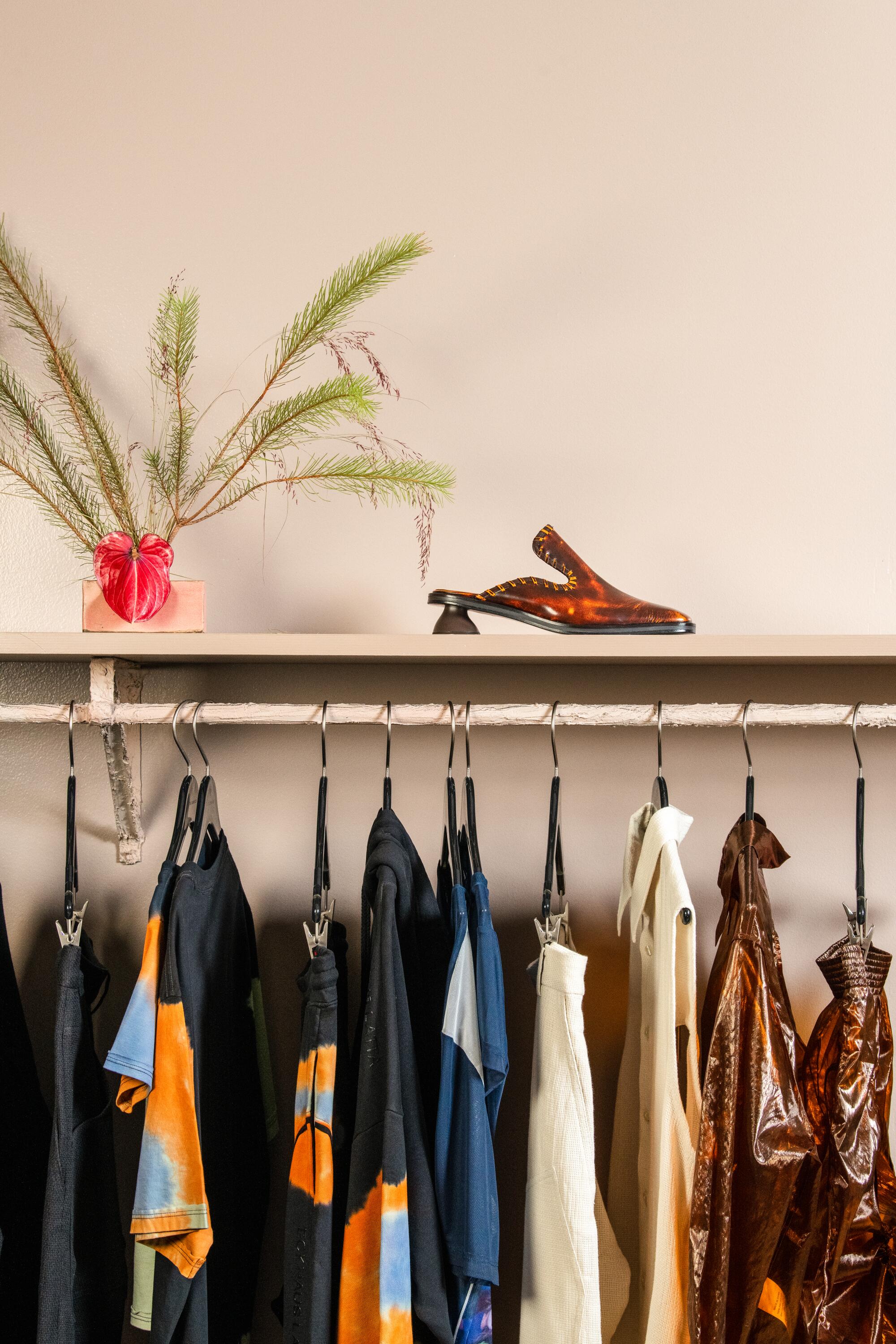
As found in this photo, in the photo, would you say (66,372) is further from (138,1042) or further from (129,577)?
(138,1042)

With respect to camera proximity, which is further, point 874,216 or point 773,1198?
point 874,216

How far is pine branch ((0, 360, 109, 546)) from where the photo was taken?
3.42 feet

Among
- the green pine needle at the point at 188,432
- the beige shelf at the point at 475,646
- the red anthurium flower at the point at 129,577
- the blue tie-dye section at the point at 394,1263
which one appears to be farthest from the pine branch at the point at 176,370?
the blue tie-dye section at the point at 394,1263

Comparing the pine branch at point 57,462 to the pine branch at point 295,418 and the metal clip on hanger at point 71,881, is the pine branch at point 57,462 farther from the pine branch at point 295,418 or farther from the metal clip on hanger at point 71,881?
the metal clip on hanger at point 71,881

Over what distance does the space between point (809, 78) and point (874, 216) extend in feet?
0.74

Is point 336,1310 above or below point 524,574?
below

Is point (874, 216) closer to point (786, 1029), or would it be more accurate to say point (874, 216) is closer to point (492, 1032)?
point (786, 1029)

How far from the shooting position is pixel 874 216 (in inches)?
46.8

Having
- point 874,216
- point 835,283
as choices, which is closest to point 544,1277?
point 835,283

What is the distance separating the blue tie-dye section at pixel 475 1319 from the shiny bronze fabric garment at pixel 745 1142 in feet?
0.68

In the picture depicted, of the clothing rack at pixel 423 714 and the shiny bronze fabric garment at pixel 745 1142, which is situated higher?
the clothing rack at pixel 423 714

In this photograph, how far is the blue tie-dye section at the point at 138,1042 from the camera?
82cm

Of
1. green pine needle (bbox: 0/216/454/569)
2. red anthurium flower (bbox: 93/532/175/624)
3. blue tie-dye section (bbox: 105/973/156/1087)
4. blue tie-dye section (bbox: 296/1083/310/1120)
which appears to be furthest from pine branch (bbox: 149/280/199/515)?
blue tie-dye section (bbox: 296/1083/310/1120)

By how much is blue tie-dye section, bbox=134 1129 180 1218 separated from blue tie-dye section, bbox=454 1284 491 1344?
0.32 m
